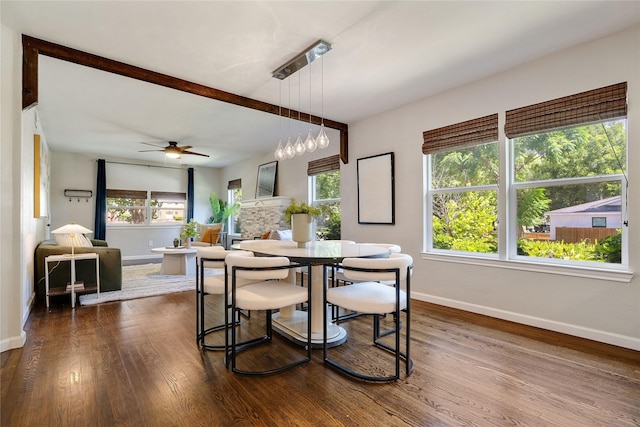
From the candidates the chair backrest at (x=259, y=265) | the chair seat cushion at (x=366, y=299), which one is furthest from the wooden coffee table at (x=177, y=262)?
the chair seat cushion at (x=366, y=299)

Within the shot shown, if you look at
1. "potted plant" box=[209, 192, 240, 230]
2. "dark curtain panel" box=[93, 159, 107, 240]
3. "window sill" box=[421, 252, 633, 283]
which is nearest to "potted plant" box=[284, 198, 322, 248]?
"window sill" box=[421, 252, 633, 283]

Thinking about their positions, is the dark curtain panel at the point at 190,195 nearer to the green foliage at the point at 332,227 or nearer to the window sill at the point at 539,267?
the green foliage at the point at 332,227

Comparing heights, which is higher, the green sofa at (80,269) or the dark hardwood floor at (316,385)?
the green sofa at (80,269)

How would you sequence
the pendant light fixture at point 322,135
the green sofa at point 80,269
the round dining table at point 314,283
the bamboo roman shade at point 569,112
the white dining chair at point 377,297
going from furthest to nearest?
the green sofa at point 80,269 → the pendant light fixture at point 322,135 → the bamboo roman shade at point 569,112 → the round dining table at point 314,283 → the white dining chair at point 377,297

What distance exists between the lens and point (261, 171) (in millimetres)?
7363

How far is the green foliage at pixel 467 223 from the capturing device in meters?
3.42

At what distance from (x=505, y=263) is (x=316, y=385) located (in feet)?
7.73

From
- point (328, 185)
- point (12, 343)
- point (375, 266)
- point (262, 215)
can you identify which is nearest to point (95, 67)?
point (12, 343)

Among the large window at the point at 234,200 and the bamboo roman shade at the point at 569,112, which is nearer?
the bamboo roman shade at the point at 569,112

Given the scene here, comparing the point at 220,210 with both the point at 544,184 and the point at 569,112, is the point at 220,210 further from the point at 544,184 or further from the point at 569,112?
the point at 569,112

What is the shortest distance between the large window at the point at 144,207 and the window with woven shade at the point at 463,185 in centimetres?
708

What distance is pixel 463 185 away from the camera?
3.65m

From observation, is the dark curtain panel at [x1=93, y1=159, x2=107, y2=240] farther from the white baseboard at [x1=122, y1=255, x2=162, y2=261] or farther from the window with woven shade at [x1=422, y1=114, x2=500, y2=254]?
the window with woven shade at [x1=422, y1=114, x2=500, y2=254]

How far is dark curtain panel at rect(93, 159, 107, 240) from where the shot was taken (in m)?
7.34
